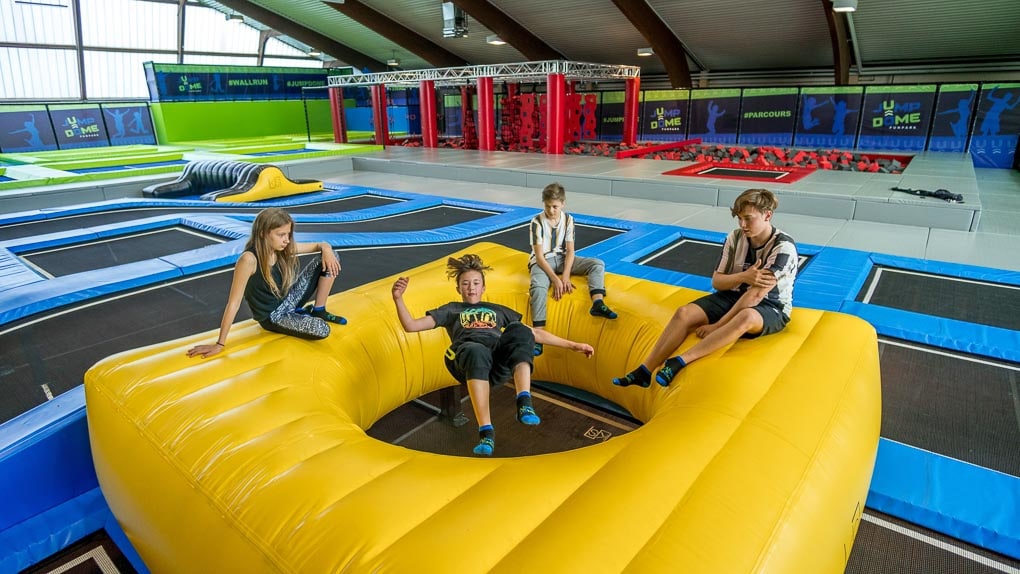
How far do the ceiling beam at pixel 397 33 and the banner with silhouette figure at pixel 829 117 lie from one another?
10.5 meters

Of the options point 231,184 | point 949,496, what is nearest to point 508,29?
point 231,184

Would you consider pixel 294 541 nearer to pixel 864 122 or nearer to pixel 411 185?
pixel 411 185

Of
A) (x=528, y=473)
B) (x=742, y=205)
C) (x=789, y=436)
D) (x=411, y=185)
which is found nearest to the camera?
(x=528, y=473)

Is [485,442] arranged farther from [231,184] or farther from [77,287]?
[231,184]

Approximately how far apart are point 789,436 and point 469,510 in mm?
1075

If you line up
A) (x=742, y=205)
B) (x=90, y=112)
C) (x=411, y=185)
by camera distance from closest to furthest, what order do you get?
(x=742, y=205), (x=411, y=185), (x=90, y=112)

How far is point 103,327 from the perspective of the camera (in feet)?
12.3

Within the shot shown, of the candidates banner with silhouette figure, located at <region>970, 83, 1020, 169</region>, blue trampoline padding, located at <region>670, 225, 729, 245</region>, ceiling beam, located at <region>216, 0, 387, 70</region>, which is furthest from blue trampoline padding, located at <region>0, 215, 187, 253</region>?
ceiling beam, located at <region>216, 0, 387, 70</region>

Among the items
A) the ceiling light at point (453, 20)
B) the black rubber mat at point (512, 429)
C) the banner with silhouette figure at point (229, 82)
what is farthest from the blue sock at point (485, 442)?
the banner with silhouette figure at point (229, 82)

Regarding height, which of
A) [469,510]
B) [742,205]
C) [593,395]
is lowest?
[593,395]

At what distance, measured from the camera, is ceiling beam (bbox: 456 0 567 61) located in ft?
48.3

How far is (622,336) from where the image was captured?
2959 millimetres

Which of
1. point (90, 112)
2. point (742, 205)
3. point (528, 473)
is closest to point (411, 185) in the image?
point (742, 205)

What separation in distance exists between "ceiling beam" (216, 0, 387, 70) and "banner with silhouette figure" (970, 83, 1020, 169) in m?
20.2
